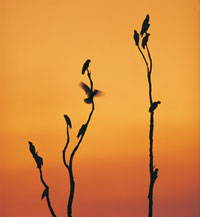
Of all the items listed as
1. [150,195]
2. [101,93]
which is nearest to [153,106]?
[101,93]

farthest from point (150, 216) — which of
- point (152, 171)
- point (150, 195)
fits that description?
point (152, 171)

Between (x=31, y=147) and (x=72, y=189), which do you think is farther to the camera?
(x=72, y=189)

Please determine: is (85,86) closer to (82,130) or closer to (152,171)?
(82,130)

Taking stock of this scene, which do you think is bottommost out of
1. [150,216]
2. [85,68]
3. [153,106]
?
[150,216]

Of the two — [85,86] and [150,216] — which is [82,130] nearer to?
[85,86]

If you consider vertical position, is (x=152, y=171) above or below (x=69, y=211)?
above

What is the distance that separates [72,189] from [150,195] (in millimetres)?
778

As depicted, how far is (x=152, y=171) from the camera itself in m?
3.68

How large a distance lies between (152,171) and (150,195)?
26 centimetres

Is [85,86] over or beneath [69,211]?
over

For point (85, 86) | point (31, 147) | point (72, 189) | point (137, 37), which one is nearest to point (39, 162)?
point (31, 147)

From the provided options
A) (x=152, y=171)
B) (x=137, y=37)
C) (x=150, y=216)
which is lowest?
(x=150, y=216)

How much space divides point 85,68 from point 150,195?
1399 mm

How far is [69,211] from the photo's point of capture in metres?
3.81
